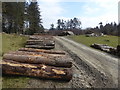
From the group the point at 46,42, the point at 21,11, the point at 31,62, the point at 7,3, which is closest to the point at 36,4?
the point at 21,11

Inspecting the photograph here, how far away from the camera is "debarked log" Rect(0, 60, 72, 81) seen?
21.0ft

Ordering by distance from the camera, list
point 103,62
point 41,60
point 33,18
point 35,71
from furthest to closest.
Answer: point 33,18
point 103,62
point 41,60
point 35,71

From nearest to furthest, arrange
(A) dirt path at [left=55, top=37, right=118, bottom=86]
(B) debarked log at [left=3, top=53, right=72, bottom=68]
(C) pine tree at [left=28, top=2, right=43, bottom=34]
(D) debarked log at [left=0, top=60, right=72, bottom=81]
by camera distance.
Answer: (D) debarked log at [left=0, top=60, right=72, bottom=81]
(B) debarked log at [left=3, top=53, right=72, bottom=68]
(A) dirt path at [left=55, top=37, right=118, bottom=86]
(C) pine tree at [left=28, top=2, right=43, bottom=34]

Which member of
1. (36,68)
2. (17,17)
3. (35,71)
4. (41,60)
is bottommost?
(35,71)

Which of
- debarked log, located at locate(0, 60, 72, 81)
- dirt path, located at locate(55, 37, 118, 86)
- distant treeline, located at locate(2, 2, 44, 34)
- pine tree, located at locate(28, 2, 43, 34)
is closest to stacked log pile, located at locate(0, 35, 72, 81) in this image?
debarked log, located at locate(0, 60, 72, 81)

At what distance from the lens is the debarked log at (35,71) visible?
6410mm

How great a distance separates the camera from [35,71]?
651cm

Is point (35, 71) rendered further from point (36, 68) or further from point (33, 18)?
point (33, 18)

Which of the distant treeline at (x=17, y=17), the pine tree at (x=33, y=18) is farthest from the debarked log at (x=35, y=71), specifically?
the pine tree at (x=33, y=18)

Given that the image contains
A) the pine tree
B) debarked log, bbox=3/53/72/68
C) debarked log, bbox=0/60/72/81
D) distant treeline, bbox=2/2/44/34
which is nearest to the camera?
debarked log, bbox=0/60/72/81

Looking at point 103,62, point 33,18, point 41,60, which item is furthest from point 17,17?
point 41,60

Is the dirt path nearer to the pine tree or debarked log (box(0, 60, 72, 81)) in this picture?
debarked log (box(0, 60, 72, 81))

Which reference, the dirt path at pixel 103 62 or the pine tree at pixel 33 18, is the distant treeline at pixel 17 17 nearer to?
the pine tree at pixel 33 18

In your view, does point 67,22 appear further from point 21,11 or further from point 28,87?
point 28,87
